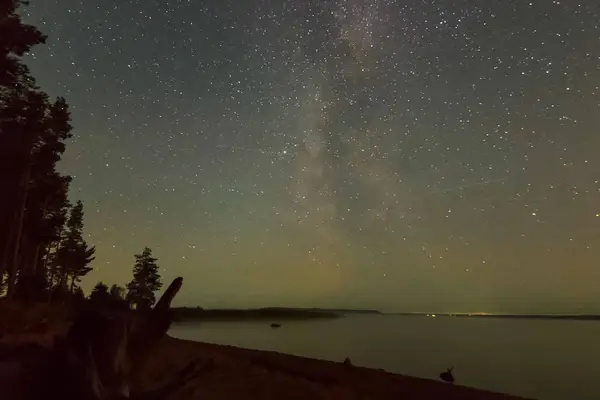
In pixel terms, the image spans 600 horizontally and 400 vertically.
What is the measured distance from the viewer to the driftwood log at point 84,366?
3004 millimetres

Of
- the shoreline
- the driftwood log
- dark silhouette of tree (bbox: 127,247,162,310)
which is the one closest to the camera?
the driftwood log

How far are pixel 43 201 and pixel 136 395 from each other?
32.5 meters

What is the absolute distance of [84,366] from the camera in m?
3.01

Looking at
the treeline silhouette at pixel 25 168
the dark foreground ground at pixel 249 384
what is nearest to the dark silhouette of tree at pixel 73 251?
the treeline silhouette at pixel 25 168

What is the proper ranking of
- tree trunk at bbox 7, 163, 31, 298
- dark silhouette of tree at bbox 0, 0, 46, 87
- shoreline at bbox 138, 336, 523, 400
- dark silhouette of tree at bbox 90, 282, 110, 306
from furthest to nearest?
tree trunk at bbox 7, 163, 31, 298, dark silhouette of tree at bbox 0, 0, 46, 87, shoreline at bbox 138, 336, 523, 400, dark silhouette of tree at bbox 90, 282, 110, 306

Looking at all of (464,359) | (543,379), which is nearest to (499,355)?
(464,359)

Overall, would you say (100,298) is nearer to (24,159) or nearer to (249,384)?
(249,384)

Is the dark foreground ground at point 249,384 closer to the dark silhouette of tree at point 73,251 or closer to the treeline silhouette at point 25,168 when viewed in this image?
the treeline silhouette at point 25,168

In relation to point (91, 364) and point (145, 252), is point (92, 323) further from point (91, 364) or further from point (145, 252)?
point (145, 252)

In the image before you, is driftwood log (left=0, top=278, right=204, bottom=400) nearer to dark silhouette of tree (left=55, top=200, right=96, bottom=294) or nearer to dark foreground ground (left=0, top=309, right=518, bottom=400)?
dark foreground ground (left=0, top=309, right=518, bottom=400)

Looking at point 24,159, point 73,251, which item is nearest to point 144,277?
point 73,251

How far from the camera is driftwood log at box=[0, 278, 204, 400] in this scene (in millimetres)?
Result: 3004

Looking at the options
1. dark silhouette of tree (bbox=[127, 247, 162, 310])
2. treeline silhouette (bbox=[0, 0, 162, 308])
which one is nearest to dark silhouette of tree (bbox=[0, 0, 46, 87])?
treeline silhouette (bbox=[0, 0, 162, 308])

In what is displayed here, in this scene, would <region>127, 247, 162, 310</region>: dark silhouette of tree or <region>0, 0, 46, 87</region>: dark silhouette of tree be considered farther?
<region>127, 247, 162, 310</region>: dark silhouette of tree
